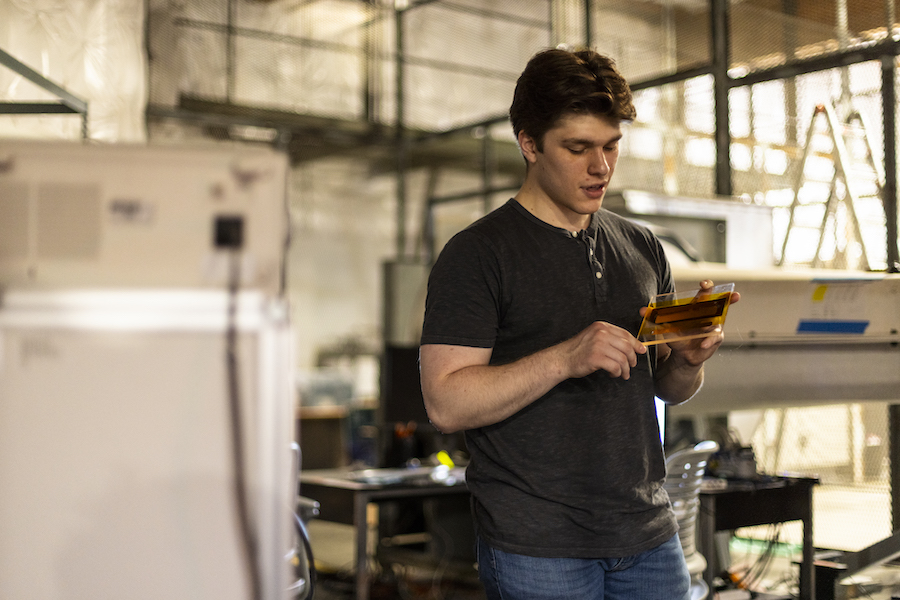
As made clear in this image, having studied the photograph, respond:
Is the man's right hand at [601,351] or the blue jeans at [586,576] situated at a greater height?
the man's right hand at [601,351]

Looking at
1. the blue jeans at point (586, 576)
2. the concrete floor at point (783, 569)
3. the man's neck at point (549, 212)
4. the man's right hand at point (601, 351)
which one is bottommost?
the concrete floor at point (783, 569)

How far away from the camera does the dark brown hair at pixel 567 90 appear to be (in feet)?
4.32

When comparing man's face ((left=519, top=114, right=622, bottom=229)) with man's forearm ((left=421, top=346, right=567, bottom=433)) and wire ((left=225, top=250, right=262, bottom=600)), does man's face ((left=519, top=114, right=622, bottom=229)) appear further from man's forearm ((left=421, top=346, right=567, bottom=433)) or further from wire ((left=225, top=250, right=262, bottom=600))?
wire ((left=225, top=250, right=262, bottom=600))

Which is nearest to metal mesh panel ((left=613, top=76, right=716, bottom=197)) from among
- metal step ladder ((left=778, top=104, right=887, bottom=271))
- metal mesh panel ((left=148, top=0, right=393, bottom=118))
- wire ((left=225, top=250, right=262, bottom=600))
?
metal step ladder ((left=778, top=104, right=887, bottom=271))

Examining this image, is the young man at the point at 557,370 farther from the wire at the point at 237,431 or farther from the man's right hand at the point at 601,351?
the wire at the point at 237,431

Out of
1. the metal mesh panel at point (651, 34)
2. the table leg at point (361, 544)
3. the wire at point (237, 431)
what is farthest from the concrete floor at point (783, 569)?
the metal mesh panel at point (651, 34)

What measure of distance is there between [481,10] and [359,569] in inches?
188

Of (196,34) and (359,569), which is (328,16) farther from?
(359,569)

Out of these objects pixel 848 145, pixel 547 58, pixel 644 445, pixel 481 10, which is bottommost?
pixel 644 445

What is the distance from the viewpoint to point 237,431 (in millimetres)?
819

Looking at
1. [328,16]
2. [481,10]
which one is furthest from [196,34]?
[481,10]

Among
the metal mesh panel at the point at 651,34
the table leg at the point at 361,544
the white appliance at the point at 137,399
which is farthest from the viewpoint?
the metal mesh panel at the point at 651,34

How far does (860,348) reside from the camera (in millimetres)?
2293

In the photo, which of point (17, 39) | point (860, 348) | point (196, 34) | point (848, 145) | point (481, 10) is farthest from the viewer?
point (481, 10)
